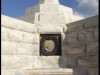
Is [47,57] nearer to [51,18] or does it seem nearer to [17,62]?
[17,62]

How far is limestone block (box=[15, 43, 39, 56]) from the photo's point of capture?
5815 millimetres

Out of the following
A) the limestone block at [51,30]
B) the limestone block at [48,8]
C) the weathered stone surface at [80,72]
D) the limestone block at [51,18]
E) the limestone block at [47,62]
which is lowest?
the weathered stone surface at [80,72]

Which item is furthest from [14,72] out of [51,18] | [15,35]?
[51,18]

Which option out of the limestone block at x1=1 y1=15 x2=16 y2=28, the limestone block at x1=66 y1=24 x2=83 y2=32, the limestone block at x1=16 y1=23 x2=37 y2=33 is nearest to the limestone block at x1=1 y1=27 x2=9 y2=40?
the limestone block at x1=1 y1=15 x2=16 y2=28

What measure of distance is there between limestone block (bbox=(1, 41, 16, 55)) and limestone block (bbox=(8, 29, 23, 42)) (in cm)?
16

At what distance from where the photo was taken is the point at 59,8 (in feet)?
23.1

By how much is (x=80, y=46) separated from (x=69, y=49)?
0.44 m

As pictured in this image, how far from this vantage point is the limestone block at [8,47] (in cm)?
515

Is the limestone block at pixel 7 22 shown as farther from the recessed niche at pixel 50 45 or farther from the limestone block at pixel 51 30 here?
the recessed niche at pixel 50 45

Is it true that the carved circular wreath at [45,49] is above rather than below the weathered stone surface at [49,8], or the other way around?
below

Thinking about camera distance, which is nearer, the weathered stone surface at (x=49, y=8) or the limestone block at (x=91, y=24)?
the limestone block at (x=91, y=24)

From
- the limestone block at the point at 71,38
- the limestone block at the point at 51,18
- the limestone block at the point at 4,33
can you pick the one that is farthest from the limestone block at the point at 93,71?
the limestone block at the point at 4,33

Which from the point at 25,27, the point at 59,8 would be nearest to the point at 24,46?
the point at 25,27

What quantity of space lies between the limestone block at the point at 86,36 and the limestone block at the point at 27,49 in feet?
5.37
